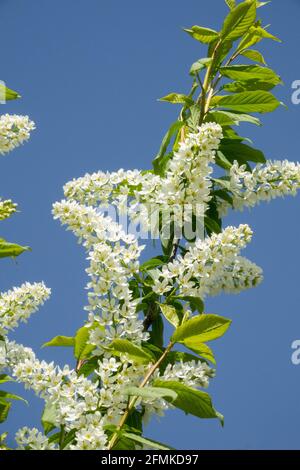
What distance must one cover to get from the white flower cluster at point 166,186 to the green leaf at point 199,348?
396 mm

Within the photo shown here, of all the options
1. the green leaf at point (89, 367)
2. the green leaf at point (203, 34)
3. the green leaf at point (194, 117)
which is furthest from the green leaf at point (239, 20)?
the green leaf at point (89, 367)

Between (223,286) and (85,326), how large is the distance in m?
0.59

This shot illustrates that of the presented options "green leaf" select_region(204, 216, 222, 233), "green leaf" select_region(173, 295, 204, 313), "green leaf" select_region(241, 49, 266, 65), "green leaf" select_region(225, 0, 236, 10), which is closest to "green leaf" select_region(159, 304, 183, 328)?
"green leaf" select_region(173, 295, 204, 313)

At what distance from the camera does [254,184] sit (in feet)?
7.39

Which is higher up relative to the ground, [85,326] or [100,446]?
[85,326]

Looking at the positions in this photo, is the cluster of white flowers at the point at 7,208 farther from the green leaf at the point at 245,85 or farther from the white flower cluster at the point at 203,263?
the green leaf at the point at 245,85

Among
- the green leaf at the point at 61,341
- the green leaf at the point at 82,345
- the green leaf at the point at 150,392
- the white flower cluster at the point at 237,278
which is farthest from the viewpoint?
the white flower cluster at the point at 237,278

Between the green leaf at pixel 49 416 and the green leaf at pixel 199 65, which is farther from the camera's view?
the green leaf at pixel 199 65

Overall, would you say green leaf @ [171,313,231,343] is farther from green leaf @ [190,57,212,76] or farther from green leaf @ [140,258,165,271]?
green leaf @ [190,57,212,76]

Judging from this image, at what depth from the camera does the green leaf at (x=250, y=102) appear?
2387 mm

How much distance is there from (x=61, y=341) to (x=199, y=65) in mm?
1189

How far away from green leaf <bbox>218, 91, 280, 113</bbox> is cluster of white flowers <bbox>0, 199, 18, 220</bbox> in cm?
91
